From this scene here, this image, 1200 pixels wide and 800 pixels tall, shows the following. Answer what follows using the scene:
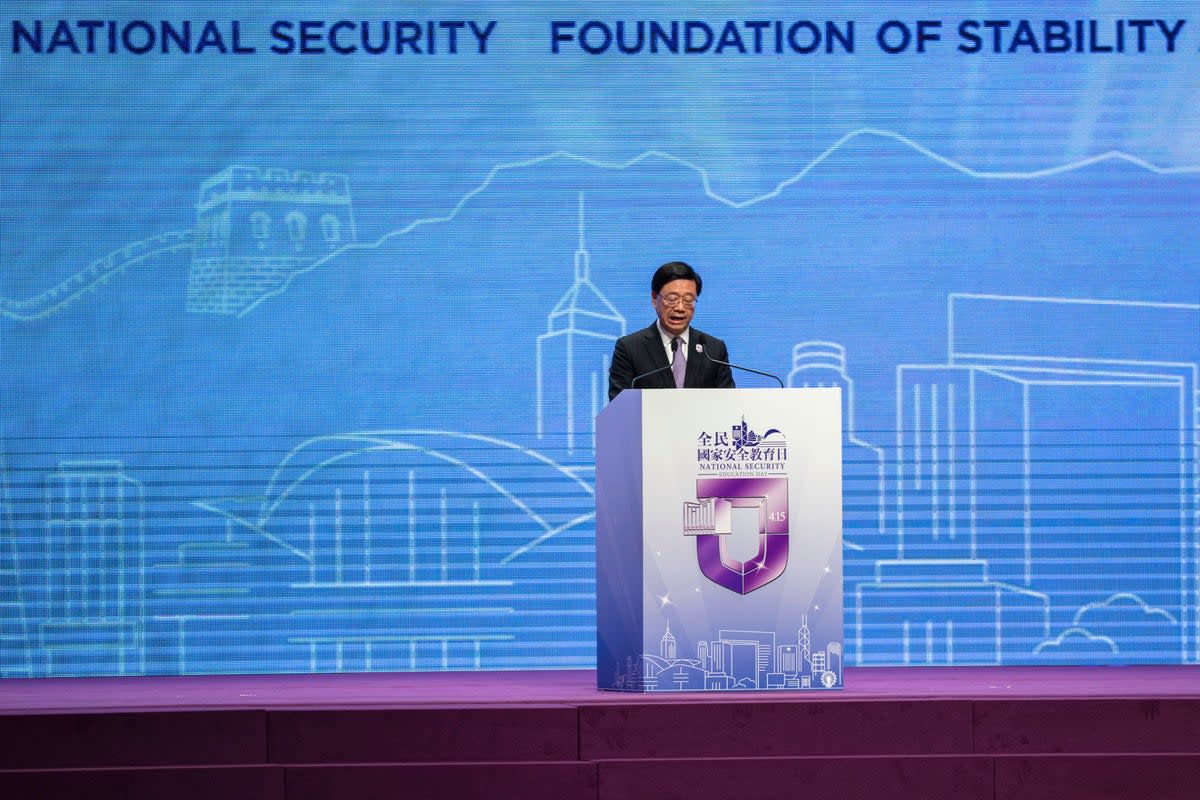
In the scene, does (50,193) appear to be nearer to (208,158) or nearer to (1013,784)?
(208,158)

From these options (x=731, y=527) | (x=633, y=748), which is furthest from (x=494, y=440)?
(x=633, y=748)

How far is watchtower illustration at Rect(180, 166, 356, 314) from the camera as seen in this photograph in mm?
5355

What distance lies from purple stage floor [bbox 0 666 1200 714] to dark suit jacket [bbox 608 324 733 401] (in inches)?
32.0

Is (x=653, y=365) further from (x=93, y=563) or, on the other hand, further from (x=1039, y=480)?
(x=93, y=563)

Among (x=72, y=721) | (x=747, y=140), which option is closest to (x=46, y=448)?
(x=72, y=721)

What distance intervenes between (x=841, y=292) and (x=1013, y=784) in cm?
251

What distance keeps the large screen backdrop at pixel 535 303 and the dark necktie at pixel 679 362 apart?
146 centimetres

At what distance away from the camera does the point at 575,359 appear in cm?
539

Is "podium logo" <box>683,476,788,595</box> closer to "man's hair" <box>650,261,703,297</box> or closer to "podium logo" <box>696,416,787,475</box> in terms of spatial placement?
"podium logo" <box>696,416,787,475</box>

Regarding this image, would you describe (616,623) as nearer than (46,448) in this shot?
Yes

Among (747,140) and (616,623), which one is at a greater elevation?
(747,140)

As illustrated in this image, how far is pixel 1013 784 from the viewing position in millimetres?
3229

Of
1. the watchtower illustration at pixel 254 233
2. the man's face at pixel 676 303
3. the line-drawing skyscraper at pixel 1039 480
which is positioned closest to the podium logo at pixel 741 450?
the man's face at pixel 676 303

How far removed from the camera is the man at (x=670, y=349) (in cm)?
387
